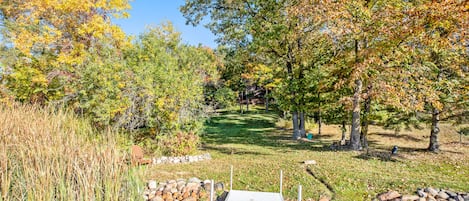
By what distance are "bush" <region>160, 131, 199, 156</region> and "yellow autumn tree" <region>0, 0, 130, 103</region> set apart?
3.59m

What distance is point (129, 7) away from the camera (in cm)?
1092

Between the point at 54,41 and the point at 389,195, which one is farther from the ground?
the point at 54,41

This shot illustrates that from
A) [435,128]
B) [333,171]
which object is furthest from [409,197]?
[435,128]

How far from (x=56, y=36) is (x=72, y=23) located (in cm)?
92

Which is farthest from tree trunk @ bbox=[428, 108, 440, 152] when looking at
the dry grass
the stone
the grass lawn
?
the dry grass

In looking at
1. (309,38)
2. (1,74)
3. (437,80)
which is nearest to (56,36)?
(1,74)

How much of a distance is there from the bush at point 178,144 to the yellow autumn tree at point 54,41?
359 cm

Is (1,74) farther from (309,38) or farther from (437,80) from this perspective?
(437,80)

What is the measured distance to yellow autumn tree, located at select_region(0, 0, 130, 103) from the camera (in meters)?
9.21

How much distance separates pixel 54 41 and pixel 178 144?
18.4 feet

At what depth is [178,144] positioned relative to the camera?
834 cm

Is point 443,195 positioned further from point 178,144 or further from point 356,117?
point 178,144

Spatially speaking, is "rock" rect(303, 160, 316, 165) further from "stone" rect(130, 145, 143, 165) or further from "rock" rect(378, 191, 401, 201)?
"stone" rect(130, 145, 143, 165)

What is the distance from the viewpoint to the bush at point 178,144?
8289 mm
